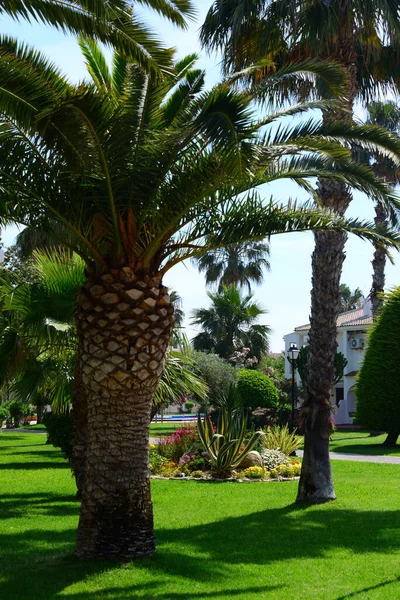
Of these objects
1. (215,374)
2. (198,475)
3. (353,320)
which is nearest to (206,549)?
(198,475)

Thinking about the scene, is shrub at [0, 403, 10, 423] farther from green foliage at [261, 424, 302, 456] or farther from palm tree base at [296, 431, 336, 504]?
palm tree base at [296, 431, 336, 504]

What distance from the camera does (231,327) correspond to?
41.8 m

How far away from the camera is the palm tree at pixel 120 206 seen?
25.4ft

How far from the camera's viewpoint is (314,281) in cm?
1294

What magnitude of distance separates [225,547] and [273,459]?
8975 mm

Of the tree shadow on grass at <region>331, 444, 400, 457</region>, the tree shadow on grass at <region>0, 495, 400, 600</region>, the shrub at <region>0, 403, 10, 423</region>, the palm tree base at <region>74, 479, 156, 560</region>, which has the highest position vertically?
the shrub at <region>0, 403, 10, 423</region>

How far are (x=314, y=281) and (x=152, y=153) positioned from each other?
5.69 m

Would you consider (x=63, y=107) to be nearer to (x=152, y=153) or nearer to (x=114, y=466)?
(x=152, y=153)

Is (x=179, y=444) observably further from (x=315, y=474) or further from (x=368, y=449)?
(x=368, y=449)

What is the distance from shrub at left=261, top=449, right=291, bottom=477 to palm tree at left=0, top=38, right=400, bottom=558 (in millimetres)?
→ 9752

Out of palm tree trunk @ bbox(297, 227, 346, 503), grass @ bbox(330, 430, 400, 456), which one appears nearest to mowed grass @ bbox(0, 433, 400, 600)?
palm tree trunk @ bbox(297, 227, 346, 503)

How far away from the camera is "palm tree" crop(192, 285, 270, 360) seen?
41.4m

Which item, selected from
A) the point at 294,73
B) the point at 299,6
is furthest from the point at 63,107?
the point at 299,6

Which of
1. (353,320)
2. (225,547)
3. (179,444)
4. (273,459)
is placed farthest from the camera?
(353,320)
